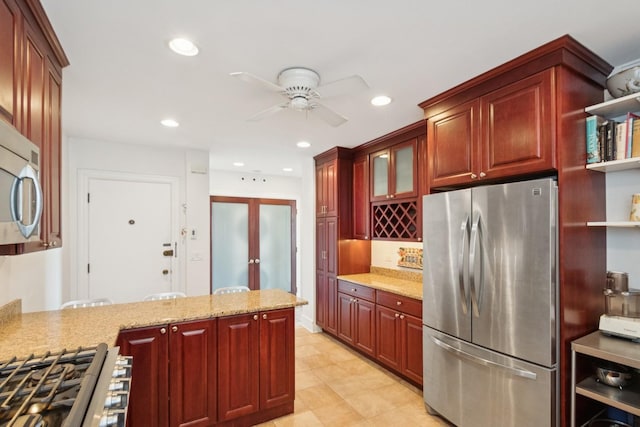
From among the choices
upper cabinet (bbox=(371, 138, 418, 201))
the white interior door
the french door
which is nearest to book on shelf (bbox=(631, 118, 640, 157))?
upper cabinet (bbox=(371, 138, 418, 201))

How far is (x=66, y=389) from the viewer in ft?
3.57

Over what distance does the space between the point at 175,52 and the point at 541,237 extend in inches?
93.3

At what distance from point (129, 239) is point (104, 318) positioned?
6.99 ft

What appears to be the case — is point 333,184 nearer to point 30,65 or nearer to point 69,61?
point 69,61

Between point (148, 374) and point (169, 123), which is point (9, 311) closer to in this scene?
point (148, 374)

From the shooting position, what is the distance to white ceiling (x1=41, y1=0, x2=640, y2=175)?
152 centimetres

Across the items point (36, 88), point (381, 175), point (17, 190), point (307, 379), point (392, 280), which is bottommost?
point (307, 379)

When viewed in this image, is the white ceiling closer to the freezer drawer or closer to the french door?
the freezer drawer

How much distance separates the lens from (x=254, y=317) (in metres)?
2.38

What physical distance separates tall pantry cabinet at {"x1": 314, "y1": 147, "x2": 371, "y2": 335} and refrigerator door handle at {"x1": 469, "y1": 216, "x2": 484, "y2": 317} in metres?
2.14

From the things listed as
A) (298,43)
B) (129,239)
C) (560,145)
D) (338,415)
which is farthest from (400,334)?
(129,239)

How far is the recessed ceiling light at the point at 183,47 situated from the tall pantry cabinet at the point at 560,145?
1797 millimetres

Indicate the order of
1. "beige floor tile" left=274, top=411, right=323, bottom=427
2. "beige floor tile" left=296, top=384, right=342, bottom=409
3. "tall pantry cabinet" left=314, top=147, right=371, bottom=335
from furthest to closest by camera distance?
"tall pantry cabinet" left=314, top=147, right=371, bottom=335
"beige floor tile" left=296, top=384, right=342, bottom=409
"beige floor tile" left=274, top=411, right=323, bottom=427

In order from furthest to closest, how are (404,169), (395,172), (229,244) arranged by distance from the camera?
(229,244) → (395,172) → (404,169)
